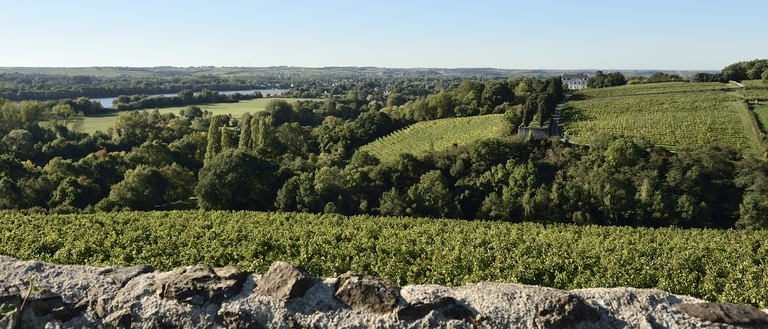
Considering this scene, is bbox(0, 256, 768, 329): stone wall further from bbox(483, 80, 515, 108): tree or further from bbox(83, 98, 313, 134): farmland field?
bbox(83, 98, 313, 134): farmland field

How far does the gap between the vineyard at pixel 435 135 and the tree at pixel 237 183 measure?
16936 millimetres

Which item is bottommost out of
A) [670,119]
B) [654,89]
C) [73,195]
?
[73,195]

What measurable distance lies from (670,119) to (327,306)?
60.2 metres

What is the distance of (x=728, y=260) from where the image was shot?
1684 cm

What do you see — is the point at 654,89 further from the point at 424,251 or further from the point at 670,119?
the point at 424,251

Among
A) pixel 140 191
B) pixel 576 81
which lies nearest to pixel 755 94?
pixel 140 191

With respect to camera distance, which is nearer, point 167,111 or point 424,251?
point 424,251

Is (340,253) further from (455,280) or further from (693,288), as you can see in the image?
(693,288)

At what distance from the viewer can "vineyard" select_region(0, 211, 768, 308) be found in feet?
47.0

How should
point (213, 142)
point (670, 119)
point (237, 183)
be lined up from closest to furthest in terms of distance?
point (237, 183) < point (670, 119) < point (213, 142)

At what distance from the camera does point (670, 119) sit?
177 feet

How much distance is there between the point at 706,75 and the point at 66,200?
105 metres

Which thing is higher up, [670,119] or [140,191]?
[670,119]

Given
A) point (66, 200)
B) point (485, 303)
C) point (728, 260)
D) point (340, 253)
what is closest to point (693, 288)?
point (728, 260)
